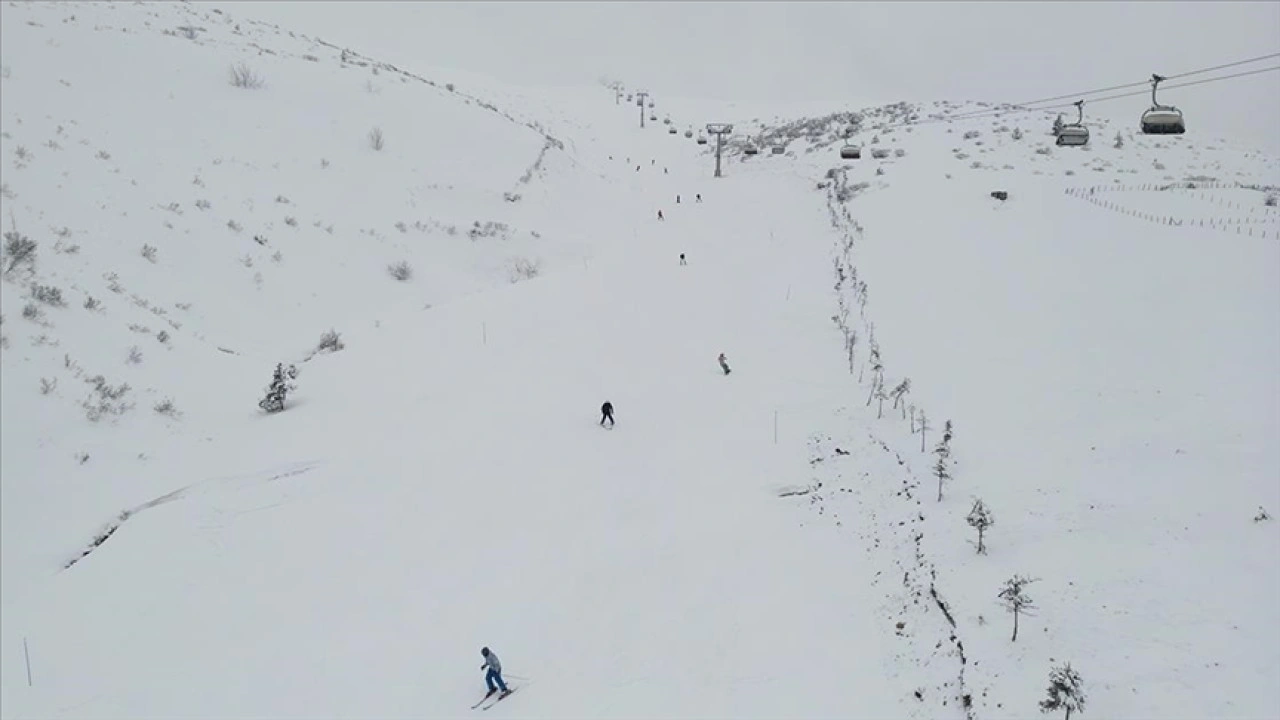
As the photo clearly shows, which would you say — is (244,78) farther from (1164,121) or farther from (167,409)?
(1164,121)

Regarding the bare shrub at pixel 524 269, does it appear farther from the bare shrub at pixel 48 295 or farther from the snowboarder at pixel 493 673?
the snowboarder at pixel 493 673

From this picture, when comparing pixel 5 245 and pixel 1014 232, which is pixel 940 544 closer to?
pixel 1014 232

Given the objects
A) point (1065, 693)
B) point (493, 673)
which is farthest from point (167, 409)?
point (1065, 693)

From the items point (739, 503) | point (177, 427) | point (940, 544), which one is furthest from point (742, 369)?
point (177, 427)

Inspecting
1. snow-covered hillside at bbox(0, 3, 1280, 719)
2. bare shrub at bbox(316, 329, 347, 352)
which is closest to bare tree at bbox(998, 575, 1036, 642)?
snow-covered hillside at bbox(0, 3, 1280, 719)

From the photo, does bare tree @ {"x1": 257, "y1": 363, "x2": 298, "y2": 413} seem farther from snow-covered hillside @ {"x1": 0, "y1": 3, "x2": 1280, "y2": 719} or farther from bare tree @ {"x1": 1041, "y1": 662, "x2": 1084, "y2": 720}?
bare tree @ {"x1": 1041, "y1": 662, "x2": 1084, "y2": 720}

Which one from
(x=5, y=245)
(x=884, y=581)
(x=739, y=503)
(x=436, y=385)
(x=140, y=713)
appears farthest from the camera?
(x=436, y=385)
